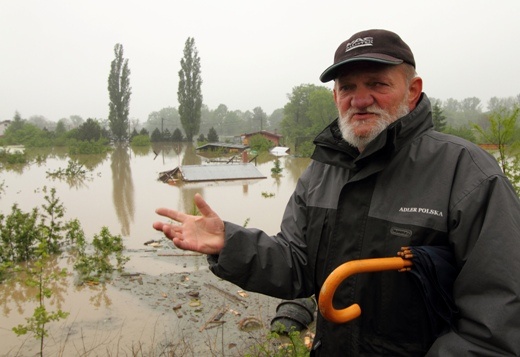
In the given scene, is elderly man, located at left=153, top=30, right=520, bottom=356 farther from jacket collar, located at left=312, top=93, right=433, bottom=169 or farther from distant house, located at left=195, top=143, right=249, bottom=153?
distant house, located at left=195, top=143, right=249, bottom=153

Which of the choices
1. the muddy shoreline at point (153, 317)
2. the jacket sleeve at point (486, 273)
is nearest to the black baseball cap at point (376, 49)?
the jacket sleeve at point (486, 273)

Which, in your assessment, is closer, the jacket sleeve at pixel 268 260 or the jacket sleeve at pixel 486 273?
the jacket sleeve at pixel 486 273

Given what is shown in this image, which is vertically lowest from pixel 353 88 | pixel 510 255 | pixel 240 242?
pixel 240 242

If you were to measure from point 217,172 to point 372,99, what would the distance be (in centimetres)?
1880

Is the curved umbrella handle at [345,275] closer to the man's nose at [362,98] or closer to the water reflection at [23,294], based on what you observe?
the man's nose at [362,98]

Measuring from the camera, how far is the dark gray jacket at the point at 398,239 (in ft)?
4.51

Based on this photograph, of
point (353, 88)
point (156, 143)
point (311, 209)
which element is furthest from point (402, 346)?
point (156, 143)

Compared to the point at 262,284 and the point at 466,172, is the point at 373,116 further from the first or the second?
the point at 262,284

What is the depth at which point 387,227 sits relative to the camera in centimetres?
168

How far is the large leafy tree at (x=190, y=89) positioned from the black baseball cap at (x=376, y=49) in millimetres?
52469

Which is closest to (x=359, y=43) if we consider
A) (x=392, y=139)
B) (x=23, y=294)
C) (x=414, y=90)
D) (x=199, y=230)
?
(x=414, y=90)

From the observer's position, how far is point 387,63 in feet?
5.89

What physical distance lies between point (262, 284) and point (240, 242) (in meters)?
0.25

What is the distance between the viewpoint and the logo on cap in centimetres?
183
